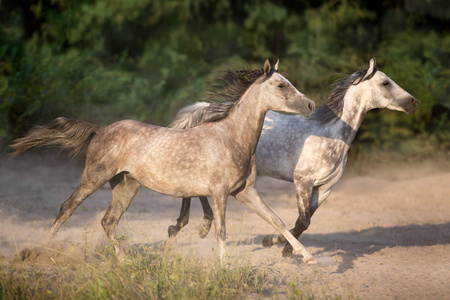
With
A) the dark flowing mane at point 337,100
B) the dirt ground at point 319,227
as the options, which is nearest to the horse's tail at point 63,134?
the dirt ground at point 319,227

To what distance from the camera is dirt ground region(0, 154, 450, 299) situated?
17.0 ft

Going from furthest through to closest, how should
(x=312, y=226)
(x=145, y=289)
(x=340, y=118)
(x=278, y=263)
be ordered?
(x=312, y=226) → (x=340, y=118) → (x=278, y=263) → (x=145, y=289)

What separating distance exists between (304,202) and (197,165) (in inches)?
62.1

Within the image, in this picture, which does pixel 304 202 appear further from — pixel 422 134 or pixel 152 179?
pixel 422 134

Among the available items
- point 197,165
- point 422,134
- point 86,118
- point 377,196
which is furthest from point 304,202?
point 422,134

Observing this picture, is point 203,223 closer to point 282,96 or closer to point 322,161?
point 322,161

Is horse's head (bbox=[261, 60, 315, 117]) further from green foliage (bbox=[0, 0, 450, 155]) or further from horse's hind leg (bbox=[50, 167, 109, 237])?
green foliage (bbox=[0, 0, 450, 155])

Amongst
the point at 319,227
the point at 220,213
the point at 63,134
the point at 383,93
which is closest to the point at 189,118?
the point at 63,134

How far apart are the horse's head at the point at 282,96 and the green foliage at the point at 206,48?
25.4 ft

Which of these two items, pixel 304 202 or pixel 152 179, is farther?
pixel 304 202

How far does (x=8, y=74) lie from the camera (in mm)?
12859

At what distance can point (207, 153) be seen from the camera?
508 cm

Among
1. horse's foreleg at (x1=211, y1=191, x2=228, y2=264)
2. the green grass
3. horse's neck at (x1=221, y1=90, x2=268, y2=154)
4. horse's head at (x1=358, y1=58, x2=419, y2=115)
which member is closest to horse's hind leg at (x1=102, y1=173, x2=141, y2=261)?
the green grass

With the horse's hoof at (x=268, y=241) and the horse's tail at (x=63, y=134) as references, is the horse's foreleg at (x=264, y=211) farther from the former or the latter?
the horse's tail at (x=63, y=134)
